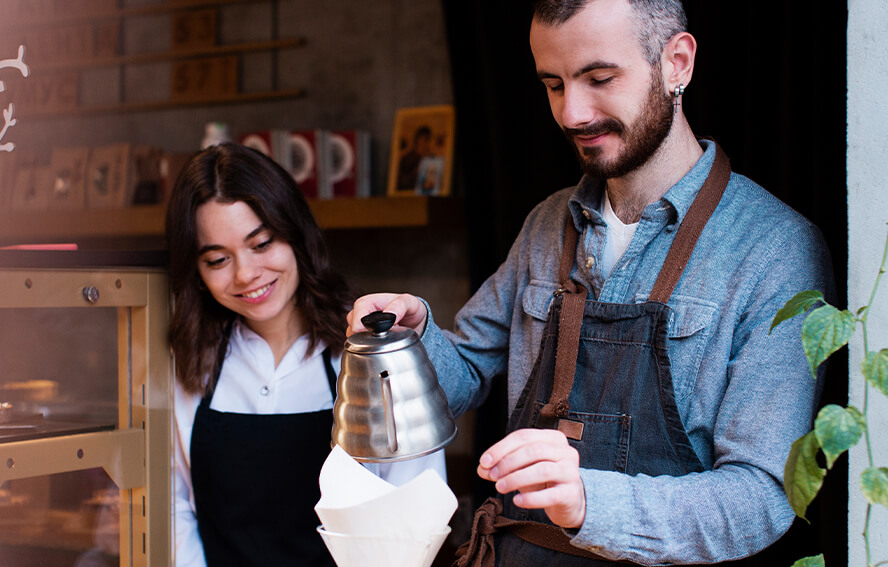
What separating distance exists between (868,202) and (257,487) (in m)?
1.23

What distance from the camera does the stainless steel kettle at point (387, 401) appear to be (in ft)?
3.46

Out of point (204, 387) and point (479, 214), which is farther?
point (479, 214)

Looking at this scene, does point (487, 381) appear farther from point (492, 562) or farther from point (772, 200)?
point (772, 200)

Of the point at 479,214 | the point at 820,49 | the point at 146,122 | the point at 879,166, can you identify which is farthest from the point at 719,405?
the point at 146,122

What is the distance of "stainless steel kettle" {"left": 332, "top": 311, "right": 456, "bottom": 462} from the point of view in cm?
106

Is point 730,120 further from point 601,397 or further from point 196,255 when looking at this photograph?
point 196,255

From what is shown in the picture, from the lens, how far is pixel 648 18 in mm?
1295

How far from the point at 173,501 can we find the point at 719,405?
102 cm

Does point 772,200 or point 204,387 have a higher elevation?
point 772,200

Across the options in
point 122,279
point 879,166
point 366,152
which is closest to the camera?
point 879,166

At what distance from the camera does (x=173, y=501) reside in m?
1.64

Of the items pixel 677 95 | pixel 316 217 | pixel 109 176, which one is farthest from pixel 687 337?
pixel 109 176

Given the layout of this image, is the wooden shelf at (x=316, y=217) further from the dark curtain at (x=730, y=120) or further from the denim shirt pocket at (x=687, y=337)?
the denim shirt pocket at (x=687, y=337)

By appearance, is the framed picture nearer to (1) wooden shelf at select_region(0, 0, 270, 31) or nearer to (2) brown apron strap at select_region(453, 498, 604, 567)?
(1) wooden shelf at select_region(0, 0, 270, 31)
